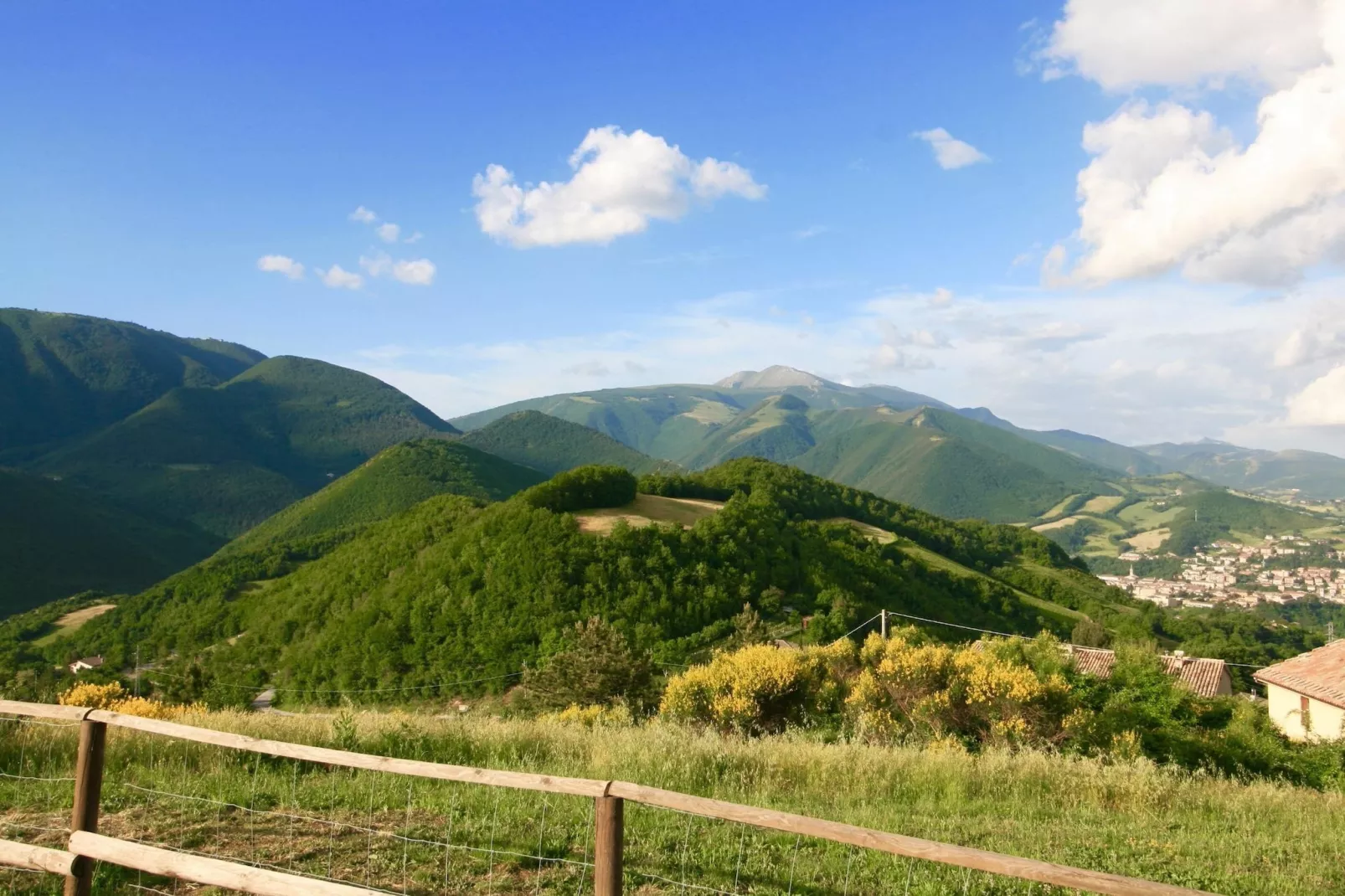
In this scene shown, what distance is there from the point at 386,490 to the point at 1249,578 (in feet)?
522

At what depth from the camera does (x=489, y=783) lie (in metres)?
3.93

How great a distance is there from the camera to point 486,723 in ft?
31.0

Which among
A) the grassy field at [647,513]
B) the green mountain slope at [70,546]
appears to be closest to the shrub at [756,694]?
the grassy field at [647,513]

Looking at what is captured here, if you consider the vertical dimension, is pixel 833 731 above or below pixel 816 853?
below

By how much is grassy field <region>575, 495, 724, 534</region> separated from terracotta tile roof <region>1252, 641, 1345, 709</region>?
88.5 ft

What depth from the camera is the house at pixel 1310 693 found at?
911 inches

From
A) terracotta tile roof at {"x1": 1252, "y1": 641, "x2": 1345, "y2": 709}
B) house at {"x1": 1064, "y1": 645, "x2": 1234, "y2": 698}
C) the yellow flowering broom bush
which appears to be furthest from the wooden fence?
house at {"x1": 1064, "y1": 645, "x2": 1234, "y2": 698}

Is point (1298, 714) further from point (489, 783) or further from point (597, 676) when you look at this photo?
point (489, 783)

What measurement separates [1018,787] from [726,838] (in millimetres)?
3371

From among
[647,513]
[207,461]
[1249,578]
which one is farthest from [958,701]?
[207,461]

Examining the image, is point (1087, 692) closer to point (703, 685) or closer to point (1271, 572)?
point (703, 685)

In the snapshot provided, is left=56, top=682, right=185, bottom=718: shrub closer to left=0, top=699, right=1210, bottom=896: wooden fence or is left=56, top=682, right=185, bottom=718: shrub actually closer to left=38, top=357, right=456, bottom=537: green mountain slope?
left=0, top=699, right=1210, bottom=896: wooden fence

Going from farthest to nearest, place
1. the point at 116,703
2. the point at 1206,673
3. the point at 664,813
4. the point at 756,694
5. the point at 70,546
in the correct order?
the point at 70,546
the point at 1206,673
the point at 756,694
the point at 116,703
the point at 664,813

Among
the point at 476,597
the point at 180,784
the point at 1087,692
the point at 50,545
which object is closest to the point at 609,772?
the point at 180,784
